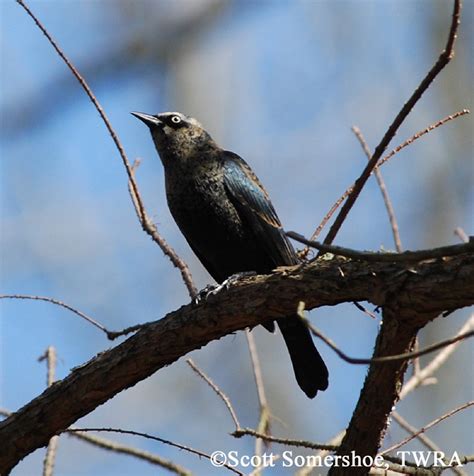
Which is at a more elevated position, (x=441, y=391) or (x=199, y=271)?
(x=199, y=271)

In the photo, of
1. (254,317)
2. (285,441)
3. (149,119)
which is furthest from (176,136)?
(285,441)

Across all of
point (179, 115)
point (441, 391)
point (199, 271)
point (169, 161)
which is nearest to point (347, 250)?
point (169, 161)

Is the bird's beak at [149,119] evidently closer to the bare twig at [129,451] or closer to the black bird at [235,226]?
the black bird at [235,226]

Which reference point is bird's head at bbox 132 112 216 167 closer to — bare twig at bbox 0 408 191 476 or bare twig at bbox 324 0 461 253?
bare twig at bbox 0 408 191 476

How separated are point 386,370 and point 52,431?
Answer: 55.6 inches

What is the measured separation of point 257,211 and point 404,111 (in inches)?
73.6

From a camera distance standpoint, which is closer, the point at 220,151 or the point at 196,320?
the point at 196,320

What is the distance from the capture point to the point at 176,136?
4.92m

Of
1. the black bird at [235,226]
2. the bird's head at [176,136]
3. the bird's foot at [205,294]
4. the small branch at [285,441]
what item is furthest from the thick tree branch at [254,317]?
the bird's head at [176,136]

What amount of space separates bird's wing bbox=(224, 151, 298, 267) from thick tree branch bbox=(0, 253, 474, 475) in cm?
90

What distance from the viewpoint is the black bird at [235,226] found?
4.30 m

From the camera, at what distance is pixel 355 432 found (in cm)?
301

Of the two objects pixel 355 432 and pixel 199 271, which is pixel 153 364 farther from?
pixel 199 271

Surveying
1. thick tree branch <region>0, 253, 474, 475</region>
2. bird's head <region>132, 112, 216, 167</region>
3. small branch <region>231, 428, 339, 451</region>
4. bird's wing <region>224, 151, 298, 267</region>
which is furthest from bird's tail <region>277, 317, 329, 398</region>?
small branch <region>231, 428, 339, 451</region>
